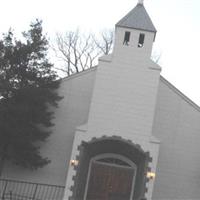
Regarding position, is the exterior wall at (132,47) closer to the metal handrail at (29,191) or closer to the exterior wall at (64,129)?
the exterior wall at (64,129)

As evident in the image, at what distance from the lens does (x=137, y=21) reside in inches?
834

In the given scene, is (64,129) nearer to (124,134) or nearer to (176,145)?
(124,134)

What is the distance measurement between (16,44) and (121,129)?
6375 millimetres

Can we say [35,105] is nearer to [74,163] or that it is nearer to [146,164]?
[74,163]

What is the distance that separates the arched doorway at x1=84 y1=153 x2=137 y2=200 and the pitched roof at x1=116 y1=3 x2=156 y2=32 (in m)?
6.11

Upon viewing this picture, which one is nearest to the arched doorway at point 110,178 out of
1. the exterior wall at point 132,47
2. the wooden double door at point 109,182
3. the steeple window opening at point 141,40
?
the wooden double door at point 109,182

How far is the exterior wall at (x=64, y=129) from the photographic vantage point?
21.0m

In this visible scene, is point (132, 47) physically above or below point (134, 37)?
below

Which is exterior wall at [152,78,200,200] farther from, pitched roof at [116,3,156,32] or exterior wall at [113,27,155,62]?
pitched roof at [116,3,156,32]

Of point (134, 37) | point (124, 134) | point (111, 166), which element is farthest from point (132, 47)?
point (111, 166)

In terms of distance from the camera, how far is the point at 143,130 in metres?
19.3

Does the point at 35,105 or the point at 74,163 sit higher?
the point at 35,105

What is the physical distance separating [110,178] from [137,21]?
748 centimetres

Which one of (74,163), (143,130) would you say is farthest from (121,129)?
(74,163)
